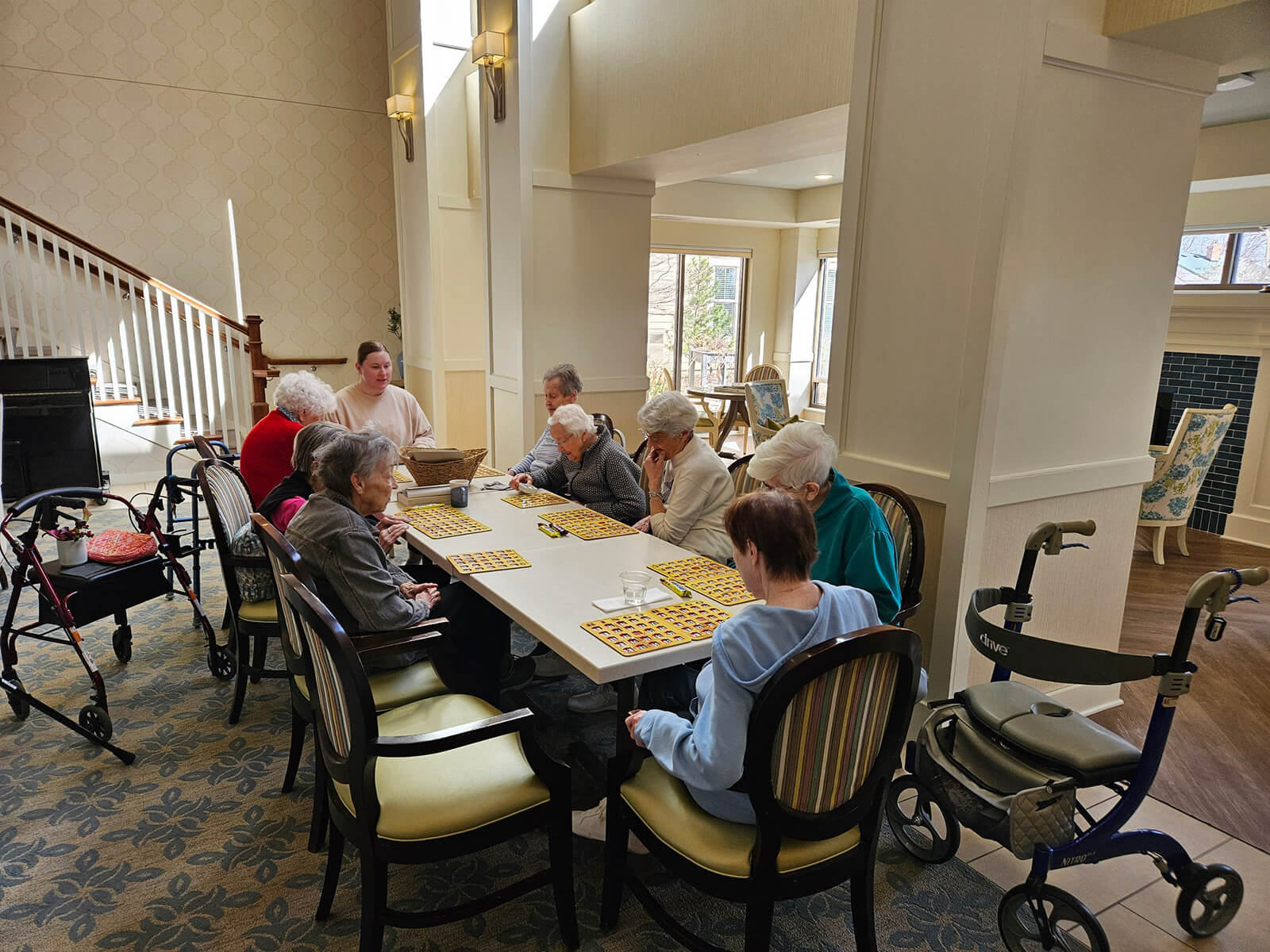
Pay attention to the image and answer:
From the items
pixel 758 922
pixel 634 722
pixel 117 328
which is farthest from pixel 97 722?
pixel 117 328

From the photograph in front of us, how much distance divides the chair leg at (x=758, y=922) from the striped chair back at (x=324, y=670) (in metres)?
0.86

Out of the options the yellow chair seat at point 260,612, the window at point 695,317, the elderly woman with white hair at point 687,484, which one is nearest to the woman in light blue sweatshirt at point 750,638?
the elderly woman with white hair at point 687,484

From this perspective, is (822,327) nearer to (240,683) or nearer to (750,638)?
(240,683)

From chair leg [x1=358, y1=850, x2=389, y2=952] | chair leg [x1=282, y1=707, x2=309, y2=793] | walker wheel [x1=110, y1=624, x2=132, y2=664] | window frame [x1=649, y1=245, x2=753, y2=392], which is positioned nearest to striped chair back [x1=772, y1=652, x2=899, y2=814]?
chair leg [x1=358, y1=850, x2=389, y2=952]

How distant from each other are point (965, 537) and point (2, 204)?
696 centimetres

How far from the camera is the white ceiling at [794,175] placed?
23.9 ft

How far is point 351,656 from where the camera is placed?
1.53m

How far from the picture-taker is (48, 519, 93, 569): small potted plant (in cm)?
293

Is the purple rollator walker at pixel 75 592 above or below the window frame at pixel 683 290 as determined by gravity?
below

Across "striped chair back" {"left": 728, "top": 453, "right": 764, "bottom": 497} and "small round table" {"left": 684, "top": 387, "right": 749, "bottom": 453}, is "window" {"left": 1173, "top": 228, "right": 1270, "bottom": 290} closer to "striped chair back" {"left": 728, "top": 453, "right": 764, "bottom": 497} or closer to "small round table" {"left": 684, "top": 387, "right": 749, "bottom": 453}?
"small round table" {"left": 684, "top": 387, "right": 749, "bottom": 453}

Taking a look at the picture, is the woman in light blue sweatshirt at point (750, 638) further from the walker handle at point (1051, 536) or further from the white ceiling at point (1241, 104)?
the white ceiling at point (1241, 104)

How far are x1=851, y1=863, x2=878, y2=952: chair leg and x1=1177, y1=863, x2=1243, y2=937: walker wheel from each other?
0.82 m

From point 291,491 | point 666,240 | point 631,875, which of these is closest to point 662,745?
point 631,875

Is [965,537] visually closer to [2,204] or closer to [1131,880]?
[1131,880]
